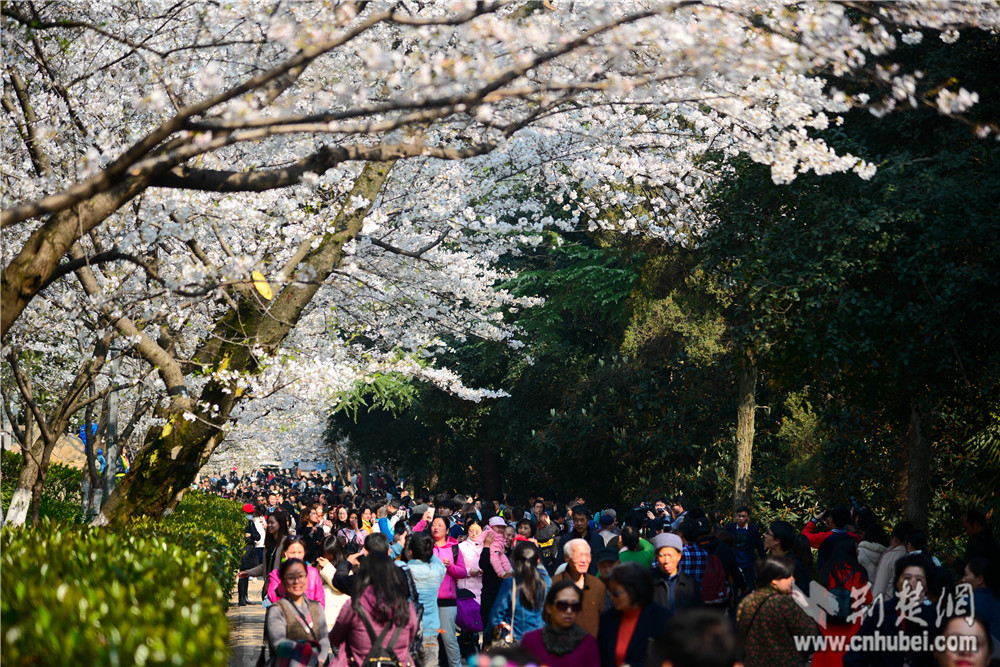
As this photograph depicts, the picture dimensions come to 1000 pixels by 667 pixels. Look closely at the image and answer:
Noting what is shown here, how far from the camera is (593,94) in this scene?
10.3 meters

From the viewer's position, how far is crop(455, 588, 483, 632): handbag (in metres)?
10.5

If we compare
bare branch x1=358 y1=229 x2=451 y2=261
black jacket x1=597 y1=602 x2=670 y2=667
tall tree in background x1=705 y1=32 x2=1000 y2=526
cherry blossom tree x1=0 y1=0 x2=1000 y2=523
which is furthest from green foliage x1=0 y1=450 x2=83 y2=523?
black jacket x1=597 y1=602 x2=670 y2=667

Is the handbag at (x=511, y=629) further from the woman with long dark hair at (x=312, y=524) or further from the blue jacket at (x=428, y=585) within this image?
the woman with long dark hair at (x=312, y=524)

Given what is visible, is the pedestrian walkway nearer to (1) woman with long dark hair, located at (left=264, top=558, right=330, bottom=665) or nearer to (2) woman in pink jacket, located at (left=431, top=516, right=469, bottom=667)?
(2) woman in pink jacket, located at (left=431, top=516, right=469, bottom=667)

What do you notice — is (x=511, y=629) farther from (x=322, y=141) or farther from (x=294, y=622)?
(x=322, y=141)

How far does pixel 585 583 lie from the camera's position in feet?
25.3

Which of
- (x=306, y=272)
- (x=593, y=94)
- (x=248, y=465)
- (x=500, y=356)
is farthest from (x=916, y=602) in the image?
(x=248, y=465)

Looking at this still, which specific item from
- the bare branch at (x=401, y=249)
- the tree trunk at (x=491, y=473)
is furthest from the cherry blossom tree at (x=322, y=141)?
the tree trunk at (x=491, y=473)

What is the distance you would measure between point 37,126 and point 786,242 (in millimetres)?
9480

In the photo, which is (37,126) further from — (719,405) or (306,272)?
(719,405)

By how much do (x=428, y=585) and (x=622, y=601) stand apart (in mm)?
3300

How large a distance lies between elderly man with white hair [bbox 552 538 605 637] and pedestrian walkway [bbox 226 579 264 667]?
4.51m

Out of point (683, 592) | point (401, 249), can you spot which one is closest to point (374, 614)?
point (683, 592)

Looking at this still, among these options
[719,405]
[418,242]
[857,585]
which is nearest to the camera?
[857,585]
